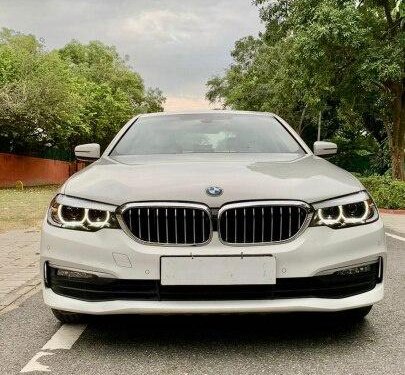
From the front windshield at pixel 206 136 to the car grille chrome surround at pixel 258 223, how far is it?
1495 mm

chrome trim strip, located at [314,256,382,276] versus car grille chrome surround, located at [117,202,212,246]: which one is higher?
car grille chrome surround, located at [117,202,212,246]

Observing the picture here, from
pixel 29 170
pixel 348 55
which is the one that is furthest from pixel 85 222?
pixel 29 170

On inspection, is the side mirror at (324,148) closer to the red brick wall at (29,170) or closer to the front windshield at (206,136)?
the front windshield at (206,136)

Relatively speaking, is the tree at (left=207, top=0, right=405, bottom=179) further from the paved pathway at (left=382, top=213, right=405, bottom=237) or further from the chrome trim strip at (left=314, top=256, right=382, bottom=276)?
the chrome trim strip at (left=314, top=256, right=382, bottom=276)

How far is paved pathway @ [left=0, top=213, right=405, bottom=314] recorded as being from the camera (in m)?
5.67

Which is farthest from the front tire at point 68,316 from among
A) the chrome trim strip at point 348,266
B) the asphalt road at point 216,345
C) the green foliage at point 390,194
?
the green foliage at point 390,194

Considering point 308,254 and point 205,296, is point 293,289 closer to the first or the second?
point 308,254

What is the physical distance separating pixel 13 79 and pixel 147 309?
3013 centimetres

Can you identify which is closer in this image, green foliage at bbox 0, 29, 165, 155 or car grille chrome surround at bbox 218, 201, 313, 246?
car grille chrome surround at bbox 218, 201, 313, 246

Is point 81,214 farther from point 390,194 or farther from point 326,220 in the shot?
point 390,194

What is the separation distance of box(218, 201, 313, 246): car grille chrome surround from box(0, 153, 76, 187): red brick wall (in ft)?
93.2

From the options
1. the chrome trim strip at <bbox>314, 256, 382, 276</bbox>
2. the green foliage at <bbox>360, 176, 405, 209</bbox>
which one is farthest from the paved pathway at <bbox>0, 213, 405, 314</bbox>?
the green foliage at <bbox>360, 176, 405, 209</bbox>

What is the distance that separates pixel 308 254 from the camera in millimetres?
3588

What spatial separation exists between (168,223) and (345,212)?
99cm
